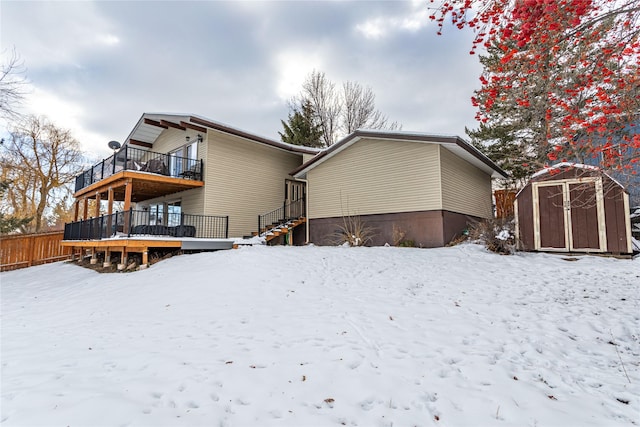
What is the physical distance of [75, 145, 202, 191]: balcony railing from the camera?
43.7 ft

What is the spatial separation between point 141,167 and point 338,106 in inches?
702

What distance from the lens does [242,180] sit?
602 inches

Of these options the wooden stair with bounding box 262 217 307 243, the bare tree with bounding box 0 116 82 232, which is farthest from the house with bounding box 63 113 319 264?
the bare tree with bounding box 0 116 82 232

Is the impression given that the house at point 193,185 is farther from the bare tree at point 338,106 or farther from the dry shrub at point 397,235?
the bare tree at point 338,106

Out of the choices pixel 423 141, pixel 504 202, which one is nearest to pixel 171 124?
pixel 423 141

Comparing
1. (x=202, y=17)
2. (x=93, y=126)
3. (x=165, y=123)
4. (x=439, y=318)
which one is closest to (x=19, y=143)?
(x=93, y=126)

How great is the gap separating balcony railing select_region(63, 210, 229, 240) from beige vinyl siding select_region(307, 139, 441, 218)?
4478 mm

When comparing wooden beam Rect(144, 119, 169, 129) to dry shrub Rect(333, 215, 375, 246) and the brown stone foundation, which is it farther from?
the brown stone foundation

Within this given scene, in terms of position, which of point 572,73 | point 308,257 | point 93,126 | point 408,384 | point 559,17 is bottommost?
point 408,384

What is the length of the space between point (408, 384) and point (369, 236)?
951cm

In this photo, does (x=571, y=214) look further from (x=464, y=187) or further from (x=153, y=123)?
(x=153, y=123)

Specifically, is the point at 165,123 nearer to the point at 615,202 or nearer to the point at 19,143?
the point at 19,143

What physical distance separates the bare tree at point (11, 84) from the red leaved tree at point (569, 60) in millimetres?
10505

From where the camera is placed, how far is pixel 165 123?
15320mm
